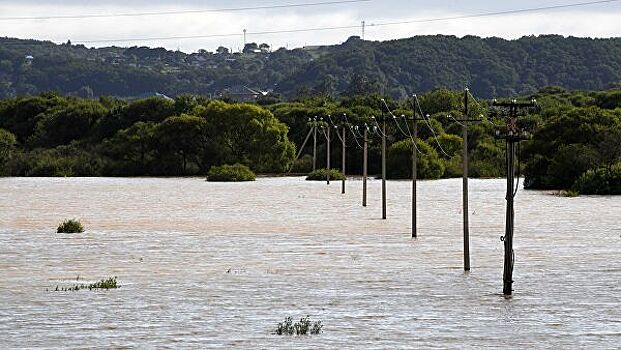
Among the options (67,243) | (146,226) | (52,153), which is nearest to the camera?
(67,243)

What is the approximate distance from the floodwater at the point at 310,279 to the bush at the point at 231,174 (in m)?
28.4

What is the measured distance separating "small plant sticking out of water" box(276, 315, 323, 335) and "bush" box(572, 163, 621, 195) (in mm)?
33538

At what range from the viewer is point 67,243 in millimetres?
24688

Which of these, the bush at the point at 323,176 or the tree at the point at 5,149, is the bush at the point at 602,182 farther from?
the tree at the point at 5,149

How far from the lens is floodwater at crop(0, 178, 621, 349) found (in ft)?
43.9

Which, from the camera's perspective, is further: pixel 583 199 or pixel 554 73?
pixel 554 73

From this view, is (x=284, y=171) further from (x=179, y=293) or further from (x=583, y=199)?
(x=179, y=293)

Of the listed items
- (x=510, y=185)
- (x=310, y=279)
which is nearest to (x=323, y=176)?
(x=310, y=279)

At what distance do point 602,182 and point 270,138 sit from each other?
30.6 meters

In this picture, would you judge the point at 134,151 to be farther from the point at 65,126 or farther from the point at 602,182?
the point at 602,182

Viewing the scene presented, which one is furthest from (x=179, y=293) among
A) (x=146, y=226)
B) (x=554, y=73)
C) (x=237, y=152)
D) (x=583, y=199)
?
(x=554, y=73)

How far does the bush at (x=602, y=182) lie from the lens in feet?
150

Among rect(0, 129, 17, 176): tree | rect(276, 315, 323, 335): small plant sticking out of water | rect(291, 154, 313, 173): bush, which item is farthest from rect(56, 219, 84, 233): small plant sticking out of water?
rect(0, 129, 17, 176): tree

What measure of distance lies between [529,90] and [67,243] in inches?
4974
